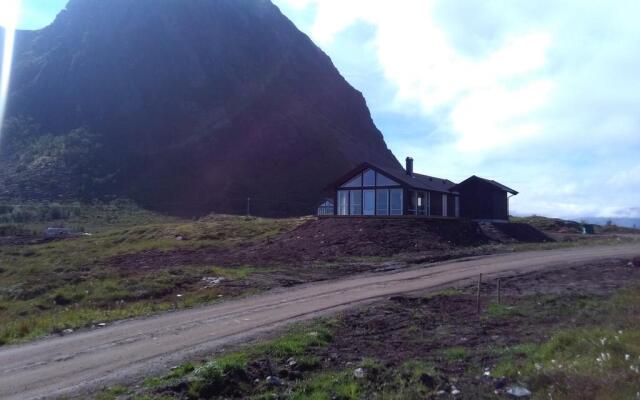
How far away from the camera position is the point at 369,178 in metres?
42.8

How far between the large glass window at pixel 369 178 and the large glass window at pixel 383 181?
1.09 ft

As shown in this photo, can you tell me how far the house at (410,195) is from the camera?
136ft

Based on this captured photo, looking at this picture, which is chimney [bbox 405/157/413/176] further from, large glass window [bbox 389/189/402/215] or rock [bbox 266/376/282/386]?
rock [bbox 266/376/282/386]

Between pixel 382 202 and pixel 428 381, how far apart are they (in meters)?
33.7

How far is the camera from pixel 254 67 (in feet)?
461

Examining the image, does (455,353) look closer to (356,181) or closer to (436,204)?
(356,181)

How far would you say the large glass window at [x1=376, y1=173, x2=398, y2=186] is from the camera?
41688mm

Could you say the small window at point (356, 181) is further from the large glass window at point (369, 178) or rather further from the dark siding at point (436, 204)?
the dark siding at point (436, 204)

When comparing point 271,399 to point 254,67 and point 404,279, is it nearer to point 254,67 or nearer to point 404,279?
point 404,279

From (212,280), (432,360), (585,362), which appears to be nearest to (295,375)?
(432,360)

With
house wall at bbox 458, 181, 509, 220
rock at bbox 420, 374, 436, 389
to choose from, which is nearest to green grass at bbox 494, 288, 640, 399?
rock at bbox 420, 374, 436, 389

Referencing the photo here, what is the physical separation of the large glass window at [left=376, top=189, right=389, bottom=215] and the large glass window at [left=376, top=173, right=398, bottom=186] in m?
0.48

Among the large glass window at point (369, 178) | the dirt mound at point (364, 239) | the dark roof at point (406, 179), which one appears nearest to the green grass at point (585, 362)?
the dirt mound at point (364, 239)

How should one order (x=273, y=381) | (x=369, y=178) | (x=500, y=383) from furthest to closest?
(x=369, y=178) → (x=273, y=381) → (x=500, y=383)
